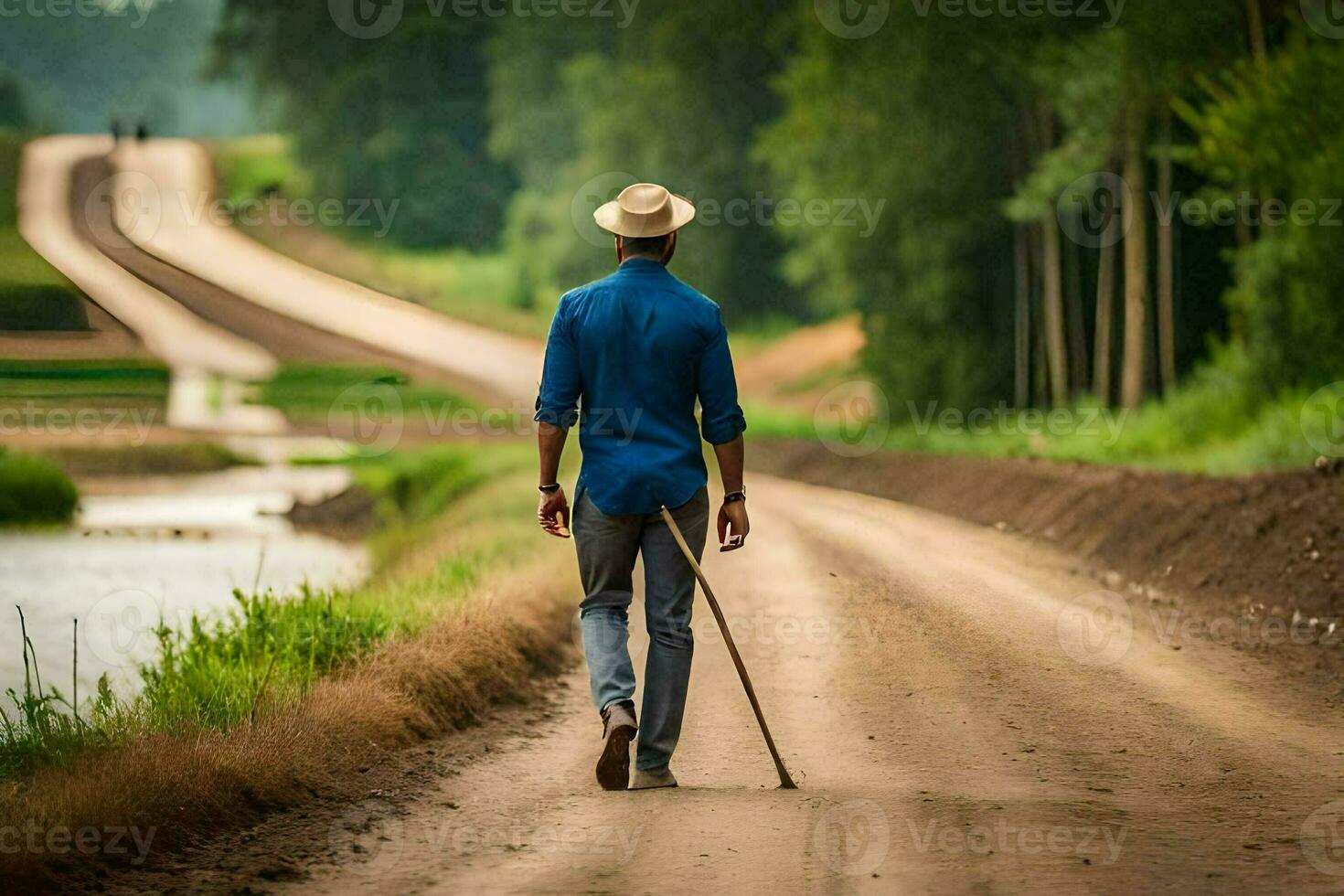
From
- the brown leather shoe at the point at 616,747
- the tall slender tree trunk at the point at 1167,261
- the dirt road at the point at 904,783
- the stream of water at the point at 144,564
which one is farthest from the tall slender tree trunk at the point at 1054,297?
the brown leather shoe at the point at 616,747

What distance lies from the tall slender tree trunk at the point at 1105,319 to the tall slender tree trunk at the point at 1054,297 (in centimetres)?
172

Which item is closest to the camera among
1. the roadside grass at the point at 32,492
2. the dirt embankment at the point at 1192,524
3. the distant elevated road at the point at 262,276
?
the distant elevated road at the point at 262,276

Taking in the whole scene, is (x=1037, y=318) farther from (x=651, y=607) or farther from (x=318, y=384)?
(x=651, y=607)

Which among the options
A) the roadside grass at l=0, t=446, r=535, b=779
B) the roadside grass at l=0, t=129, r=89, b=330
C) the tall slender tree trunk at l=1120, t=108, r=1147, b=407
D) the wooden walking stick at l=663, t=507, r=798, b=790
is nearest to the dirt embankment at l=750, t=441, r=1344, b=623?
the tall slender tree trunk at l=1120, t=108, r=1147, b=407

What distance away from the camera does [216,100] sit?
75.0 m

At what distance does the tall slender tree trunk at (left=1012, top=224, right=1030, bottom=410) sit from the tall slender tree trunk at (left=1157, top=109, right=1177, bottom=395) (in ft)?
18.4

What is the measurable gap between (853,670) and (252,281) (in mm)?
6253

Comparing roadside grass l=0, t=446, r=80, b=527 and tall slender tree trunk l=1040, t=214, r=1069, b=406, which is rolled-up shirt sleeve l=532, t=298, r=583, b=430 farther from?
roadside grass l=0, t=446, r=80, b=527

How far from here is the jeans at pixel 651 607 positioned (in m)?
6.98

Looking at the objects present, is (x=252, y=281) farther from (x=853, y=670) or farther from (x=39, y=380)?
(x=853, y=670)

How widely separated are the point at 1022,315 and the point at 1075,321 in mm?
2174

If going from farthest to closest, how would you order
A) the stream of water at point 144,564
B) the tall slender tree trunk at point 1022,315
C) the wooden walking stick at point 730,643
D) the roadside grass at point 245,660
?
the tall slender tree trunk at point 1022,315, the stream of water at point 144,564, the roadside grass at point 245,660, the wooden walking stick at point 730,643

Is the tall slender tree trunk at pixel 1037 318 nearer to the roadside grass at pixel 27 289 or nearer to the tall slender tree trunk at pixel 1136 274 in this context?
the tall slender tree trunk at pixel 1136 274

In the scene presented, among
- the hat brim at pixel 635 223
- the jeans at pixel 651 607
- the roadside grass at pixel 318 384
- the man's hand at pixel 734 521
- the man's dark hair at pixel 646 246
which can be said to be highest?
the hat brim at pixel 635 223
